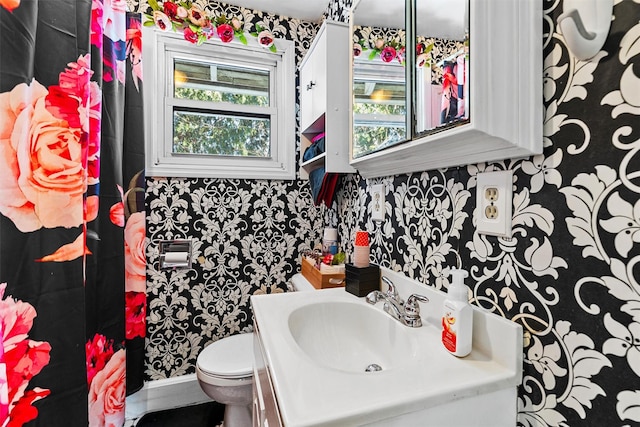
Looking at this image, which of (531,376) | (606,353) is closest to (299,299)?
(531,376)

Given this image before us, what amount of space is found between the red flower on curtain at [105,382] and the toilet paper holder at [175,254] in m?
0.43

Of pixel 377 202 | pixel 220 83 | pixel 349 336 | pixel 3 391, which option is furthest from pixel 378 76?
Answer: pixel 3 391

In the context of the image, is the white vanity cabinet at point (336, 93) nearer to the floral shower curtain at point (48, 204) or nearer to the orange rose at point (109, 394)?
the floral shower curtain at point (48, 204)

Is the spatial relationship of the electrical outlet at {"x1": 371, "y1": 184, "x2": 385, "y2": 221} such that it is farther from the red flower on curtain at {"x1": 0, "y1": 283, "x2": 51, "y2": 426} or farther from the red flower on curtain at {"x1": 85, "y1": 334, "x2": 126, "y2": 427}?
the red flower on curtain at {"x1": 85, "y1": 334, "x2": 126, "y2": 427}

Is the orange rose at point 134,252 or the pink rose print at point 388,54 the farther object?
the orange rose at point 134,252

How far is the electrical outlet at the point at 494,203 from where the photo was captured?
676 millimetres

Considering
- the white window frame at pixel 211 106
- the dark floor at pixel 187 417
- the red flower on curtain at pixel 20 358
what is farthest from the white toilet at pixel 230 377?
the white window frame at pixel 211 106

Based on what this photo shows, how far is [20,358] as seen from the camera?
2.86ft

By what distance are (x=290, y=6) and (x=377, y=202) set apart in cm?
127

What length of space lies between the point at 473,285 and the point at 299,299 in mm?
535

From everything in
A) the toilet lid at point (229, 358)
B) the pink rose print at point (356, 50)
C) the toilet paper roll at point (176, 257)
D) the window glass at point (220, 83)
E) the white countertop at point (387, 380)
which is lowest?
the toilet lid at point (229, 358)

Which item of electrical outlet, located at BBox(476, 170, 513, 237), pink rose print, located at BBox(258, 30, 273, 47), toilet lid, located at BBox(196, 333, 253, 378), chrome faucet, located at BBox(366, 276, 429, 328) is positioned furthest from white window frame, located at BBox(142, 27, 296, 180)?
electrical outlet, located at BBox(476, 170, 513, 237)

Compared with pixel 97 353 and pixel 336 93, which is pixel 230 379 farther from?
pixel 336 93

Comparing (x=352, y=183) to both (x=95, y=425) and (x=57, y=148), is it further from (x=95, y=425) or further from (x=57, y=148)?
(x=95, y=425)
